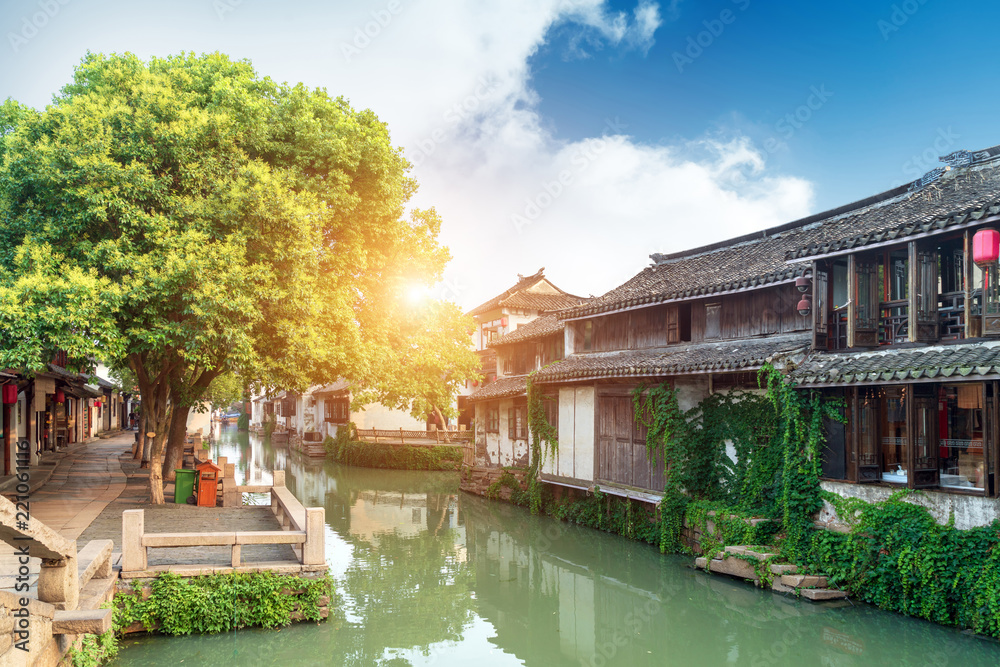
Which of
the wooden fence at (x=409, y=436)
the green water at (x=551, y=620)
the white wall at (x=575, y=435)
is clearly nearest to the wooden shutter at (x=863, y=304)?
the green water at (x=551, y=620)

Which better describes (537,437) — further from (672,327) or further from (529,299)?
(529,299)

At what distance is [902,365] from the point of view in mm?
9875

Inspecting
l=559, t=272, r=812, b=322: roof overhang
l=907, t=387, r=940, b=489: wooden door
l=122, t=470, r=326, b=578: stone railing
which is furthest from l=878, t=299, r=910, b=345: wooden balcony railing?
l=122, t=470, r=326, b=578: stone railing

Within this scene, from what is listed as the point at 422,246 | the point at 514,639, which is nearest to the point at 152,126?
the point at 422,246

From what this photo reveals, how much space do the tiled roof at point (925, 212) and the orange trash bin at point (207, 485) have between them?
12935 millimetres

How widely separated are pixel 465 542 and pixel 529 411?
189 inches

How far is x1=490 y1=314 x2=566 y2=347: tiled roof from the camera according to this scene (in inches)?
883

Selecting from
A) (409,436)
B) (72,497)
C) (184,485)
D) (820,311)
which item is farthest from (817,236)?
(409,436)

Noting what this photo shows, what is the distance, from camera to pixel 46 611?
5.91m

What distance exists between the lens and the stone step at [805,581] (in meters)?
10.9

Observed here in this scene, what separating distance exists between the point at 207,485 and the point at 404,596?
239 inches

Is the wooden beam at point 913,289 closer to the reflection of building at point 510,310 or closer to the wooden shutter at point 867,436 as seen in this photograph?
the wooden shutter at point 867,436

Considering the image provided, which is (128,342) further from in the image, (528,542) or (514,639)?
(528,542)

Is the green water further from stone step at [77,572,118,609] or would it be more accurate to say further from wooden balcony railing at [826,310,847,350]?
wooden balcony railing at [826,310,847,350]
